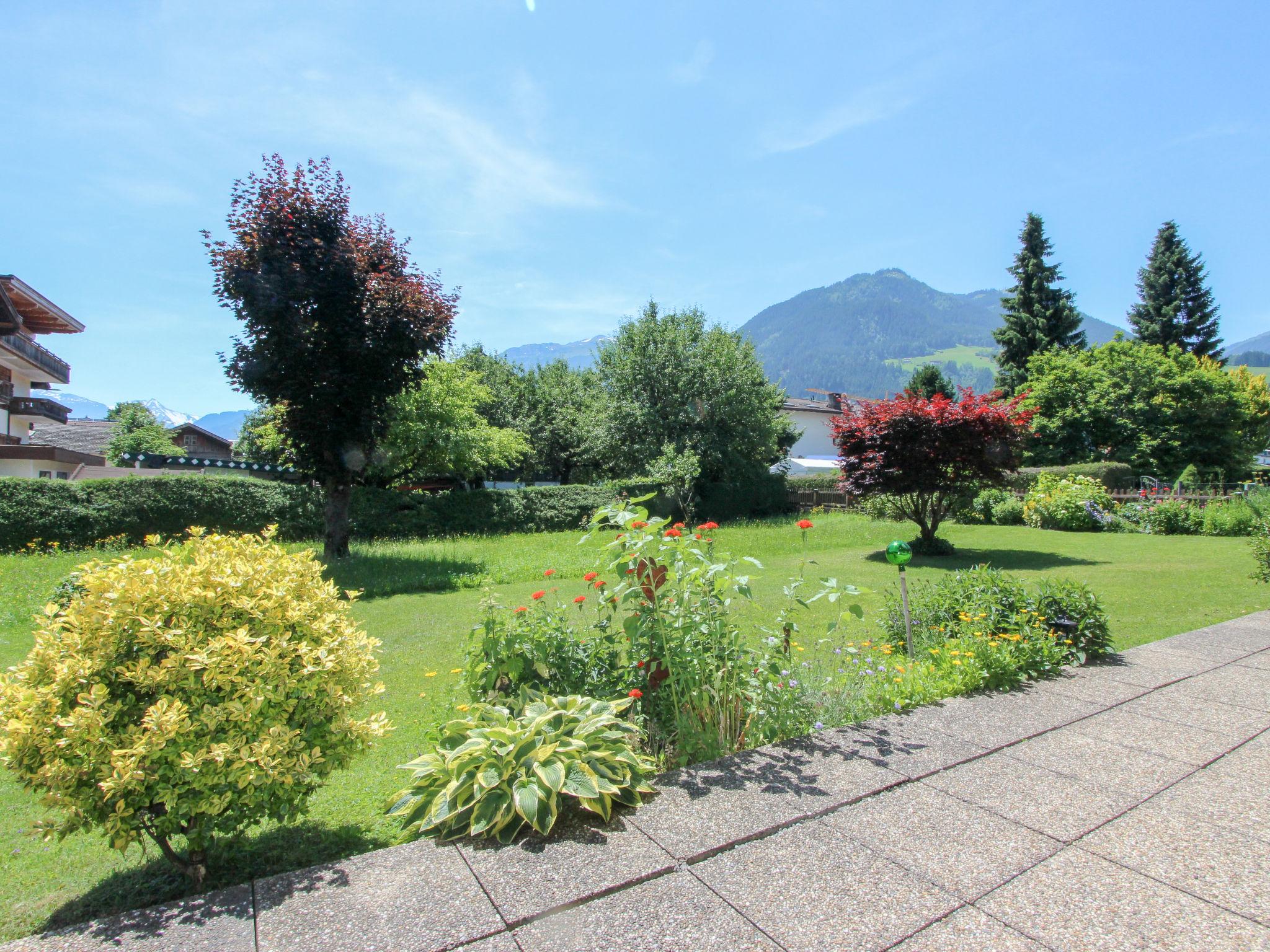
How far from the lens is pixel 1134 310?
41125mm

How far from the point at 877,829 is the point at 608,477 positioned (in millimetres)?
24518

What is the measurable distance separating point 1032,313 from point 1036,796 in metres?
40.4

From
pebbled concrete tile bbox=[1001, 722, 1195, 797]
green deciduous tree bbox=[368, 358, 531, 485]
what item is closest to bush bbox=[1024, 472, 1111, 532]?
green deciduous tree bbox=[368, 358, 531, 485]

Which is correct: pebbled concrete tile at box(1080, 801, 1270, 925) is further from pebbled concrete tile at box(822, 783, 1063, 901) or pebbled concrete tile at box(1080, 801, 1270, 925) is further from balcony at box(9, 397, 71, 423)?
balcony at box(9, 397, 71, 423)

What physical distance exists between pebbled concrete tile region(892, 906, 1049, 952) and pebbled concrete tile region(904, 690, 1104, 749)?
1.45m

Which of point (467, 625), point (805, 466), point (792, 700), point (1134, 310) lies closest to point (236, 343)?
point (467, 625)

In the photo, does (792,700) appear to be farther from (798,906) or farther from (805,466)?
(805,466)

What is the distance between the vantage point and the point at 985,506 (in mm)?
19875

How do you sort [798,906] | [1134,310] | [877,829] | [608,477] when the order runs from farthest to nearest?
[1134,310] < [608,477] < [877,829] < [798,906]

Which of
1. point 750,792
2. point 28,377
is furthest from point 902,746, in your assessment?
point 28,377

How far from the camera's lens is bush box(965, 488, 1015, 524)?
19.8m

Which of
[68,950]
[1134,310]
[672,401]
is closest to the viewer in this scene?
[68,950]

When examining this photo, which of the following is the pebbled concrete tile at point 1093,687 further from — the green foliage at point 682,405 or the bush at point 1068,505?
the green foliage at point 682,405

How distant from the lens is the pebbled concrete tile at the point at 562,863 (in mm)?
2115
